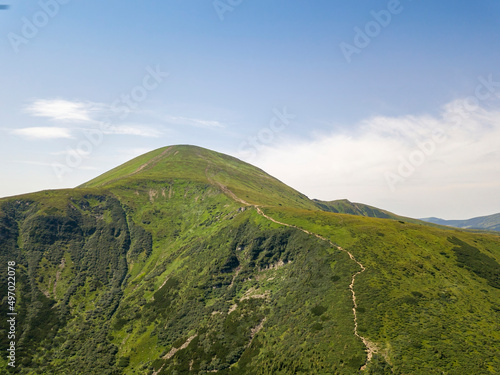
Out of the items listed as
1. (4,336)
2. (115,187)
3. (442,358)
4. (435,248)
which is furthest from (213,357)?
(115,187)

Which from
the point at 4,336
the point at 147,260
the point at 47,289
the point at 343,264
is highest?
the point at 343,264

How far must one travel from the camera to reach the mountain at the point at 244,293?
169 feet

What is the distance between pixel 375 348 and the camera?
48.1 metres

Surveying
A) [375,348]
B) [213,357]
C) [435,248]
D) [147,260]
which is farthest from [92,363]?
[435,248]

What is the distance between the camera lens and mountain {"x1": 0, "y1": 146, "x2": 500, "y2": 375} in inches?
2031

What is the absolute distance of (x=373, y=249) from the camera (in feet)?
262

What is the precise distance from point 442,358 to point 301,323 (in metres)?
28.3

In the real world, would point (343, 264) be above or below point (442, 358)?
above

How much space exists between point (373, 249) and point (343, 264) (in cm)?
1255

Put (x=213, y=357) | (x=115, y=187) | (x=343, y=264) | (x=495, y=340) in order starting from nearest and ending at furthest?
(x=495, y=340) < (x=213, y=357) < (x=343, y=264) < (x=115, y=187)

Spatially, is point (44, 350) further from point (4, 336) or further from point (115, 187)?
point (115, 187)

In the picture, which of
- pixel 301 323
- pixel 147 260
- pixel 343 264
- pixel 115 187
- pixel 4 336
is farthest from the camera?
pixel 115 187

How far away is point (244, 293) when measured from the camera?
87.9m

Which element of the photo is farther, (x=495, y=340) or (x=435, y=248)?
(x=435, y=248)
